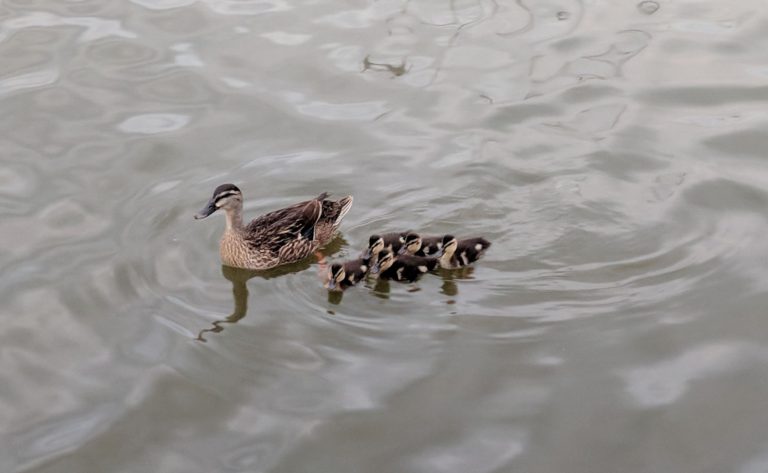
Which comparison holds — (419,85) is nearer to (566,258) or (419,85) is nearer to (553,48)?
(553,48)

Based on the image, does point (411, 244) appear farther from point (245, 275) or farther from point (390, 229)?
point (245, 275)

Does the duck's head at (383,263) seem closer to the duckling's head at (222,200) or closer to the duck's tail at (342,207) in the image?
the duck's tail at (342,207)

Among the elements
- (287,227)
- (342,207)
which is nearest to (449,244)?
(342,207)

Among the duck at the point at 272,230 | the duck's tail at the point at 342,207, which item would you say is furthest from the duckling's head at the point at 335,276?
the duck's tail at the point at 342,207

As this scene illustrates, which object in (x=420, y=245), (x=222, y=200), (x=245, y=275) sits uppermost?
(x=222, y=200)

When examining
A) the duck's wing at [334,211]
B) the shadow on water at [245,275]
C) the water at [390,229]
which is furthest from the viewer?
the duck's wing at [334,211]

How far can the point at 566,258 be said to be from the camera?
625 centimetres

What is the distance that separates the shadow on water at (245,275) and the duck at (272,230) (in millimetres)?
34

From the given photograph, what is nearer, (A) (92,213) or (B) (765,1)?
(A) (92,213)

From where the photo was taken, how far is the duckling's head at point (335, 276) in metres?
6.00

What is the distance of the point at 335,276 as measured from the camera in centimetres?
601

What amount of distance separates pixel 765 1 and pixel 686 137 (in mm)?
2769

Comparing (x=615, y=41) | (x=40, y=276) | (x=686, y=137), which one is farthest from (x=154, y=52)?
(x=686, y=137)

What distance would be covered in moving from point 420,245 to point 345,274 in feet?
1.87
